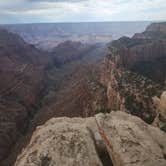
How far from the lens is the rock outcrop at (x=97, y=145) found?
1586 centimetres

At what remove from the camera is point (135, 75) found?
60719 mm

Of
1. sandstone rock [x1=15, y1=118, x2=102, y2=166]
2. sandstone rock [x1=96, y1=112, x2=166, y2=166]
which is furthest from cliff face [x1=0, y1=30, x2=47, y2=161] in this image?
sandstone rock [x1=96, y1=112, x2=166, y2=166]

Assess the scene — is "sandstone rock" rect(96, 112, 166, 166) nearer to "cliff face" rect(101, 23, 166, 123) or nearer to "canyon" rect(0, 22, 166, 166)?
"canyon" rect(0, 22, 166, 166)

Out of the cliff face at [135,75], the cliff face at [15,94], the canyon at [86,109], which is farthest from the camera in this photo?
the cliff face at [15,94]

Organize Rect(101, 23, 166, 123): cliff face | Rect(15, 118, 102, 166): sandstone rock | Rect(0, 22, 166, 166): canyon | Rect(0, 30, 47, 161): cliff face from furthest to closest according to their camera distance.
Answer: Rect(0, 30, 47, 161): cliff face
Rect(101, 23, 166, 123): cliff face
Rect(0, 22, 166, 166): canyon
Rect(15, 118, 102, 166): sandstone rock

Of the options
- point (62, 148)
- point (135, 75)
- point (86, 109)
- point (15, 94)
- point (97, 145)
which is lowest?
point (15, 94)

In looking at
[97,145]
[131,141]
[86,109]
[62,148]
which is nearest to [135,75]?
[86,109]

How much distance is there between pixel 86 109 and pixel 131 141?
4073cm

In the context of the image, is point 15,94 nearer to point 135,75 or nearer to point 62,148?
point 135,75

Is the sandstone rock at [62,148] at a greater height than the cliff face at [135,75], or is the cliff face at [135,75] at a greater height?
the sandstone rock at [62,148]

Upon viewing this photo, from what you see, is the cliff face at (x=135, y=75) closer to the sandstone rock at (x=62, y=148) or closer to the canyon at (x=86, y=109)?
the canyon at (x=86, y=109)

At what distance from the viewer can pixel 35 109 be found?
253 feet

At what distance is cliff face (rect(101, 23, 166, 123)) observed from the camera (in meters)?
47.3

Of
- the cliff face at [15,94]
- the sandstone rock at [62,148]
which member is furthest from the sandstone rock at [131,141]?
the cliff face at [15,94]
